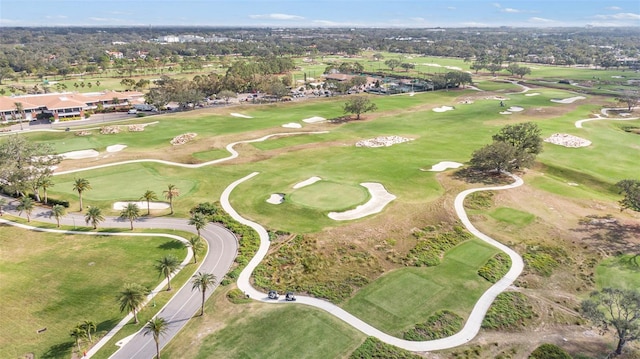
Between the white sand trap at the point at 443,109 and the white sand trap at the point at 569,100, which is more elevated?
the white sand trap at the point at 569,100

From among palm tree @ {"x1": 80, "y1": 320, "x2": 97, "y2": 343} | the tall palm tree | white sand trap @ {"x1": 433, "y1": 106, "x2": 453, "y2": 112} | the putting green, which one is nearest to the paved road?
palm tree @ {"x1": 80, "y1": 320, "x2": 97, "y2": 343}

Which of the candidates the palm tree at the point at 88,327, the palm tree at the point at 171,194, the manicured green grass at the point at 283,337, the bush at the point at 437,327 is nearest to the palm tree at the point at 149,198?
the palm tree at the point at 171,194

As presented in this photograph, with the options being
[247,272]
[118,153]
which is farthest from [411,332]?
[118,153]

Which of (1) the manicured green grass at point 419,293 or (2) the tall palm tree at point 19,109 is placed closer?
(1) the manicured green grass at point 419,293

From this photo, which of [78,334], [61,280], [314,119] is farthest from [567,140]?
[61,280]

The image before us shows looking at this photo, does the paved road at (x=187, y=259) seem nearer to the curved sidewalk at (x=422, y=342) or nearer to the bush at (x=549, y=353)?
the curved sidewalk at (x=422, y=342)

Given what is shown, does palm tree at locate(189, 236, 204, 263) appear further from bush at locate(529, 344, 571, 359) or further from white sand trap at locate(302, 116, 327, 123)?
white sand trap at locate(302, 116, 327, 123)

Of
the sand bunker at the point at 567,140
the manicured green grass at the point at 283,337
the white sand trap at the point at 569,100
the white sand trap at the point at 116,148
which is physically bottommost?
the manicured green grass at the point at 283,337
